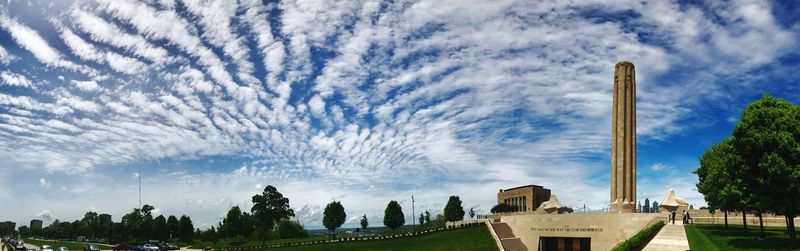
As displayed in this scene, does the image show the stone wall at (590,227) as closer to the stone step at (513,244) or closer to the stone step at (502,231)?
the stone step at (513,244)

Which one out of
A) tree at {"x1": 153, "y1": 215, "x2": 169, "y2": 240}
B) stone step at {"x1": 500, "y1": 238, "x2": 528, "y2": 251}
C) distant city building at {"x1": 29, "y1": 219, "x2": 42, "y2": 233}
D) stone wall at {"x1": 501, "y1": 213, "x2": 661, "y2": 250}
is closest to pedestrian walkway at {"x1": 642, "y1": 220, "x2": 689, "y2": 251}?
stone wall at {"x1": 501, "y1": 213, "x2": 661, "y2": 250}

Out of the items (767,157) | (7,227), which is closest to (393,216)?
(767,157)

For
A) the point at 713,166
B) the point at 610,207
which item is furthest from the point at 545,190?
the point at 713,166

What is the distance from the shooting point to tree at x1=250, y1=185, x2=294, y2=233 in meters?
102

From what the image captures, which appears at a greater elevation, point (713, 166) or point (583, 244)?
point (713, 166)

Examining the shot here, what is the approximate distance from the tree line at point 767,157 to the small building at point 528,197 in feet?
236

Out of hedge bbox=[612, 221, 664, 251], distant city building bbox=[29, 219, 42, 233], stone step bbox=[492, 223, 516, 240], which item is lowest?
distant city building bbox=[29, 219, 42, 233]

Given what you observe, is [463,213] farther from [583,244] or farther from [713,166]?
[713,166]

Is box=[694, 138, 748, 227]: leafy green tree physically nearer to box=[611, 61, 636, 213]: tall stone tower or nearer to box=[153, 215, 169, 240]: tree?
box=[611, 61, 636, 213]: tall stone tower

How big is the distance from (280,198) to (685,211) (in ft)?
249

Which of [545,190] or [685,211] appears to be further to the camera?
[545,190]

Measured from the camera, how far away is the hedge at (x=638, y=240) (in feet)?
105

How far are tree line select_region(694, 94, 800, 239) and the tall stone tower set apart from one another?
A: 27.4 meters

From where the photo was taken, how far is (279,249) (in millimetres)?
60219
